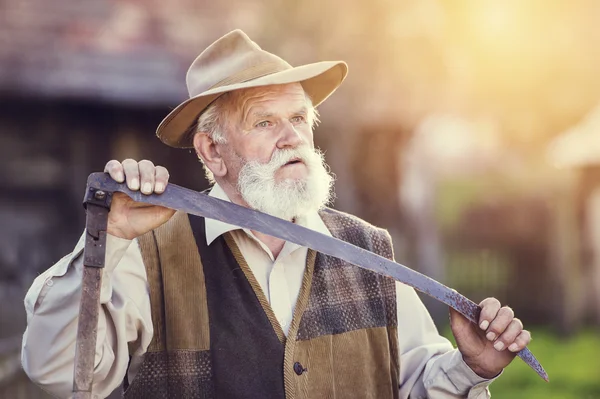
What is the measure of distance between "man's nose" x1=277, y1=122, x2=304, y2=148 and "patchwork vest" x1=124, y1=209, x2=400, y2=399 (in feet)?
1.14

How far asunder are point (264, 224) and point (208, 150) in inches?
31.6

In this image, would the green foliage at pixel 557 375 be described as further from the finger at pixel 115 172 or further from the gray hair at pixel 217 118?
the finger at pixel 115 172

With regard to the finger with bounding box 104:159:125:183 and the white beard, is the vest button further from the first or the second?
the finger with bounding box 104:159:125:183

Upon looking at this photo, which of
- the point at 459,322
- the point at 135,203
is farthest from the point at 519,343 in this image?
the point at 135,203

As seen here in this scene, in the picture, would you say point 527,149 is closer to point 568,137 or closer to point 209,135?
point 568,137

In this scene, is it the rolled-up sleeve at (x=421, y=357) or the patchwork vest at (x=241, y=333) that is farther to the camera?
the rolled-up sleeve at (x=421, y=357)

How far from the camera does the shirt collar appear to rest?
2869 millimetres

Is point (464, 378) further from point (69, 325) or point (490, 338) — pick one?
point (69, 325)

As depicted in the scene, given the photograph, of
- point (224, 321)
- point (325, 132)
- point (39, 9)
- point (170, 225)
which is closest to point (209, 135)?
point (170, 225)

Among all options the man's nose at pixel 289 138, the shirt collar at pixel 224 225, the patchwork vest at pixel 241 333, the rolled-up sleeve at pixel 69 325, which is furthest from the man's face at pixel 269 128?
the rolled-up sleeve at pixel 69 325

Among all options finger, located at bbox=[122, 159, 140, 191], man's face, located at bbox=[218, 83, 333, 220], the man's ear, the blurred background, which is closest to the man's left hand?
man's face, located at bbox=[218, 83, 333, 220]

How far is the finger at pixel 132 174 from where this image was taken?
92.6 inches

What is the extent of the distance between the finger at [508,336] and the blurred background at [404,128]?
99.2 inches

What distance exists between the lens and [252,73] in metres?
3.02
